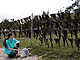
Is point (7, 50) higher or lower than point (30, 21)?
lower

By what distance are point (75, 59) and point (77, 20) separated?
1885 mm

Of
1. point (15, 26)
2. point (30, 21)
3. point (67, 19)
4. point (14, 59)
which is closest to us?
point (67, 19)

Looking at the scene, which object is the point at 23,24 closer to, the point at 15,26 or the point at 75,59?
the point at 15,26

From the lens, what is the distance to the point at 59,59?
196 inches

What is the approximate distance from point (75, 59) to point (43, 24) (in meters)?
2.23

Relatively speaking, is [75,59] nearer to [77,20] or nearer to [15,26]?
[77,20]

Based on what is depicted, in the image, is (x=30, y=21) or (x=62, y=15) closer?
(x=62, y=15)

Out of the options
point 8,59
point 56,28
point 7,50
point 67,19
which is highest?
point 67,19

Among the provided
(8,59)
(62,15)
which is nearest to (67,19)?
(62,15)

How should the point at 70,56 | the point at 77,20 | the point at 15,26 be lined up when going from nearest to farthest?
the point at 77,20
the point at 70,56
the point at 15,26

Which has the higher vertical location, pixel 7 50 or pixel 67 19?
pixel 67 19

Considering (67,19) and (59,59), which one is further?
(59,59)

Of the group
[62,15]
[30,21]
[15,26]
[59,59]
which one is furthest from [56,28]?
[15,26]

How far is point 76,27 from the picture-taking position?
13.9 ft
